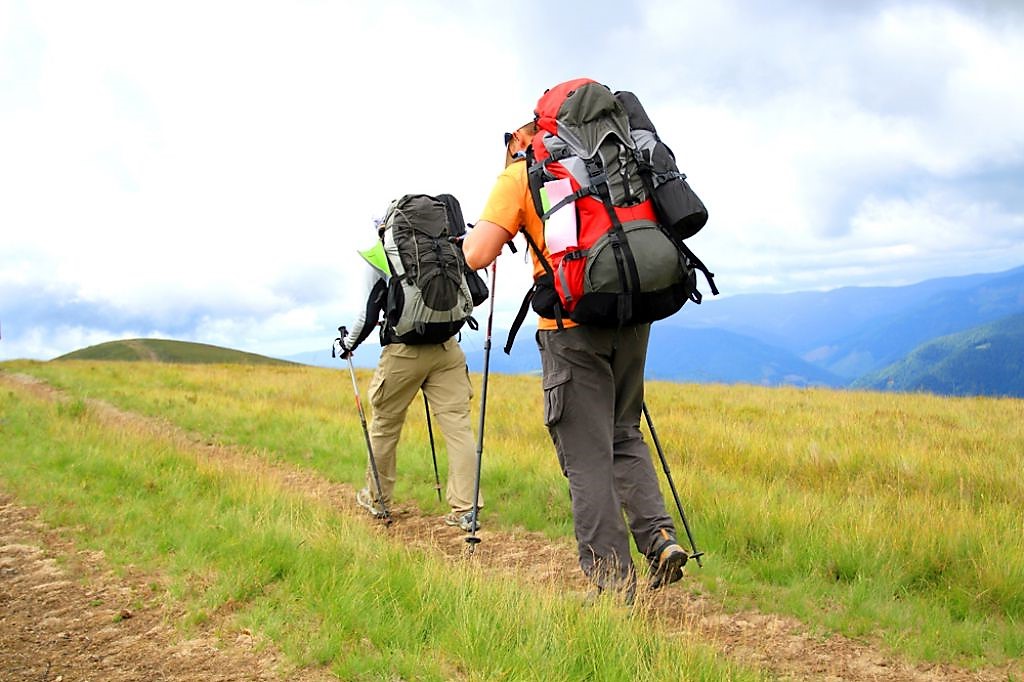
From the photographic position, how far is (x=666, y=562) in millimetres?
3852

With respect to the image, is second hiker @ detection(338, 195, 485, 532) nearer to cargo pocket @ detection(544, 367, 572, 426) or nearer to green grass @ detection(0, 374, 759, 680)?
green grass @ detection(0, 374, 759, 680)

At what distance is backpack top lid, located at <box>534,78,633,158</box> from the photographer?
12.3 feet

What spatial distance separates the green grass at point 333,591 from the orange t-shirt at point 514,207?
4.99 ft

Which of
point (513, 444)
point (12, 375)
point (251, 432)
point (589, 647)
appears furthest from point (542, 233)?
point (12, 375)

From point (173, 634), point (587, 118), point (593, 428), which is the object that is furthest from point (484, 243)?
point (173, 634)

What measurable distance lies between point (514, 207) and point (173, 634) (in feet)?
9.43

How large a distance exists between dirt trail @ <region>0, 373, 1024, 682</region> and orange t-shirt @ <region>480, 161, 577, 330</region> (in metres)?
1.97

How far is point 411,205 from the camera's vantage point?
596 centimetres

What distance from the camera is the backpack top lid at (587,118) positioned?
12.3 ft

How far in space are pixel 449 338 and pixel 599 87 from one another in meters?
2.99

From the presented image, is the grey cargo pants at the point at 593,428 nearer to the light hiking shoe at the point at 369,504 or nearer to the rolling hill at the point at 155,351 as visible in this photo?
the light hiking shoe at the point at 369,504

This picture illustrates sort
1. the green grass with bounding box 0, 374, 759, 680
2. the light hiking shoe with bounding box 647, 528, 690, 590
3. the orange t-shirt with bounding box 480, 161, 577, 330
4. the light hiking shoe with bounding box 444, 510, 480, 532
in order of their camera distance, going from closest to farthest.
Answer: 1. the green grass with bounding box 0, 374, 759, 680
2. the orange t-shirt with bounding box 480, 161, 577, 330
3. the light hiking shoe with bounding box 647, 528, 690, 590
4. the light hiking shoe with bounding box 444, 510, 480, 532

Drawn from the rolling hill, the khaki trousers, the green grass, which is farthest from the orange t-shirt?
the rolling hill

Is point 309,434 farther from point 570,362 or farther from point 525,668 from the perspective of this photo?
point 525,668
